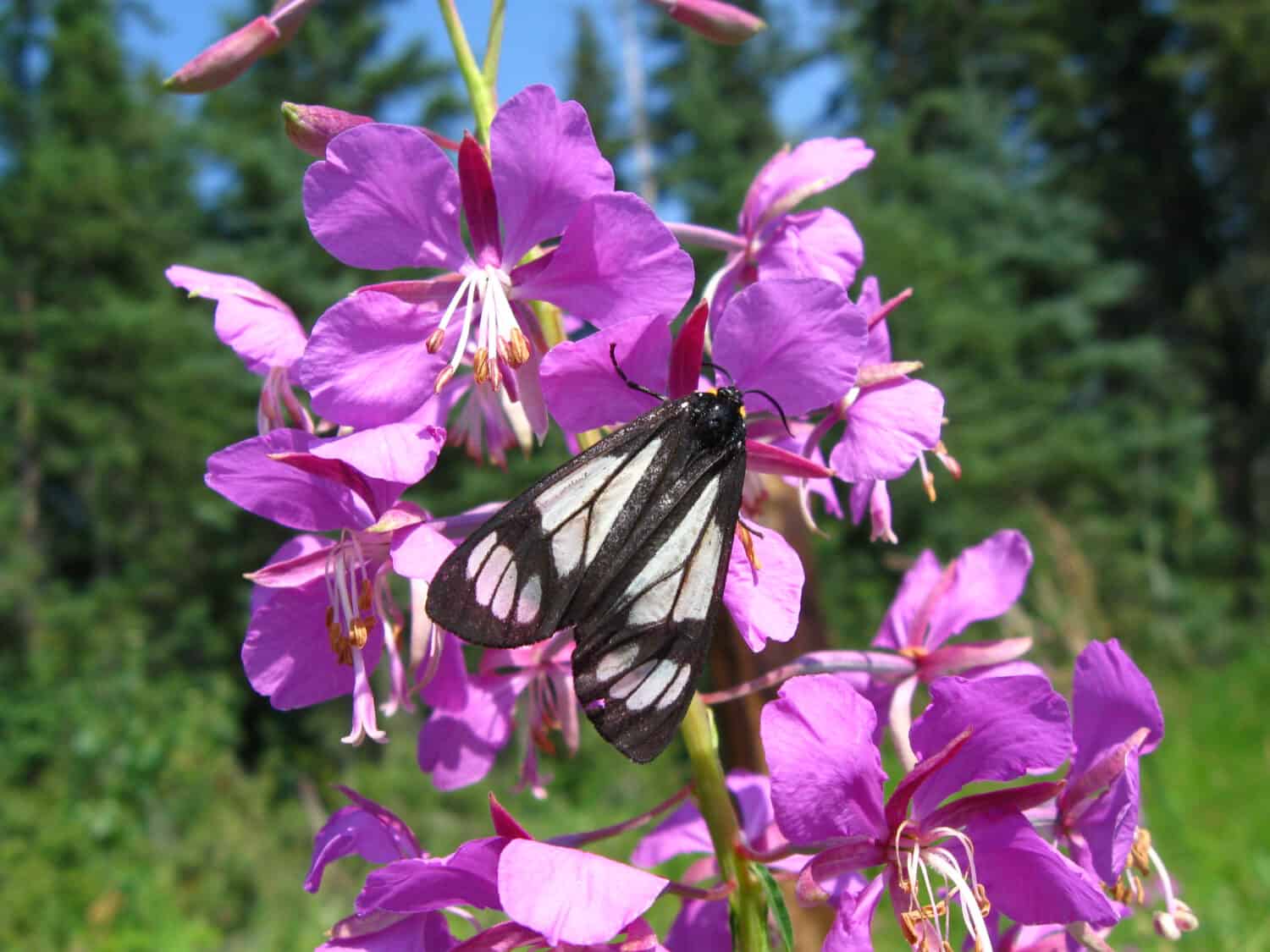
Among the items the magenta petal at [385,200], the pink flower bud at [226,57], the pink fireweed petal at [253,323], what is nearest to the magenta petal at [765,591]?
the magenta petal at [385,200]

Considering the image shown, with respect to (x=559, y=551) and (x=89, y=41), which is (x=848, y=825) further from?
(x=89, y=41)

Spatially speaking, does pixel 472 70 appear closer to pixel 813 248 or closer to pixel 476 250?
pixel 476 250

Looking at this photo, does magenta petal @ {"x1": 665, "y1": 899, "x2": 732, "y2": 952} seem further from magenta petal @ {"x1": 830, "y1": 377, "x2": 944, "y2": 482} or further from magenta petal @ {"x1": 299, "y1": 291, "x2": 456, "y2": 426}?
magenta petal @ {"x1": 299, "y1": 291, "x2": 456, "y2": 426}

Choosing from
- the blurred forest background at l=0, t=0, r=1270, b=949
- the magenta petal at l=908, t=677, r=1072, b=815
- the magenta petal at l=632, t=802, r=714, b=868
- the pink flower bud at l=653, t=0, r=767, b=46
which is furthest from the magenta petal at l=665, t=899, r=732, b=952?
the blurred forest background at l=0, t=0, r=1270, b=949

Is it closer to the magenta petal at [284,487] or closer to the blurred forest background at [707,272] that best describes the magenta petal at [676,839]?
the magenta petal at [284,487]

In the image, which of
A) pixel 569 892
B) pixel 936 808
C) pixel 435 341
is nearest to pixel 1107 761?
pixel 936 808

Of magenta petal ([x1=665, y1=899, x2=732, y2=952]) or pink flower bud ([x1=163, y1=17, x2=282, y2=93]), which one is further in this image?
pink flower bud ([x1=163, y1=17, x2=282, y2=93])

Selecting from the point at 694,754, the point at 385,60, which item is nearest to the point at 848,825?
the point at 694,754
